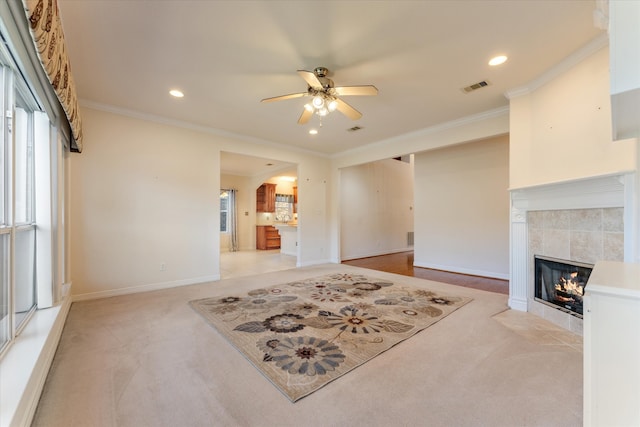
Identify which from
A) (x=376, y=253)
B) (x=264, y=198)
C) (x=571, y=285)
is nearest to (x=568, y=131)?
(x=571, y=285)

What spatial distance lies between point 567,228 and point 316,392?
299cm

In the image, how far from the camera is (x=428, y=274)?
517cm

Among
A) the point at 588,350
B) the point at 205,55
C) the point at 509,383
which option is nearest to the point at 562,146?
the point at 509,383

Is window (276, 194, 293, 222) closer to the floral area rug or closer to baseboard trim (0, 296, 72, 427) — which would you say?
the floral area rug

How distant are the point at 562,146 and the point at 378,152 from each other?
3.19 metres

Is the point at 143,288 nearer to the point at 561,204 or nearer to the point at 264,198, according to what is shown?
the point at 561,204

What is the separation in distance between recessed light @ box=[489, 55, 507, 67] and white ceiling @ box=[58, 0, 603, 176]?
6cm

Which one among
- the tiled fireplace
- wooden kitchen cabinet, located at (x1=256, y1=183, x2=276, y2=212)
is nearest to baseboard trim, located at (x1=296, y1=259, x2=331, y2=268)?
wooden kitchen cabinet, located at (x1=256, y1=183, x2=276, y2=212)

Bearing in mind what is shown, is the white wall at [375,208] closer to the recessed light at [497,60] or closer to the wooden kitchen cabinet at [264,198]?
the wooden kitchen cabinet at [264,198]

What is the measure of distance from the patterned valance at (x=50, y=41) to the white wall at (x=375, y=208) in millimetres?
5409

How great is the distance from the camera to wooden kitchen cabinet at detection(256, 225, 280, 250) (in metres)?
9.29

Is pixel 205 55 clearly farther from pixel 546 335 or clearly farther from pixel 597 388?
pixel 546 335

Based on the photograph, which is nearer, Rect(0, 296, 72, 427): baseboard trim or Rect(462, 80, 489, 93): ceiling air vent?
Rect(0, 296, 72, 427): baseboard trim

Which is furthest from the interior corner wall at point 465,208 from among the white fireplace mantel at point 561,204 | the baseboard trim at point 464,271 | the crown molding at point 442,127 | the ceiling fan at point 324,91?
the ceiling fan at point 324,91
